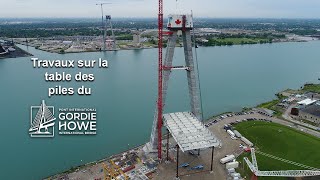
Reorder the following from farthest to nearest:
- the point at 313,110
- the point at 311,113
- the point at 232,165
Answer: the point at 313,110 < the point at 311,113 < the point at 232,165

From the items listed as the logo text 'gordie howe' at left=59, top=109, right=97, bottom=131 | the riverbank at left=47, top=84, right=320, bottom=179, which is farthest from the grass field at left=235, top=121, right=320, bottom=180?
the logo text 'gordie howe' at left=59, top=109, right=97, bottom=131

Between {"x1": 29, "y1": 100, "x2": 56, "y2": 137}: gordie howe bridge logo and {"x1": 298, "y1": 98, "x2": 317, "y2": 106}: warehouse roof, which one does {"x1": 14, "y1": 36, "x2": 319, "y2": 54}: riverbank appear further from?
{"x1": 298, "y1": 98, "x2": 317, "y2": 106}: warehouse roof

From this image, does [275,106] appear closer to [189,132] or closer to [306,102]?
[306,102]

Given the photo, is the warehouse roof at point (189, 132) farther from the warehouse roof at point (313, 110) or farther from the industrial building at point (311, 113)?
the warehouse roof at point (313, 110)

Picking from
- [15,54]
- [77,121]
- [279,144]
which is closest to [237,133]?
[279,144]

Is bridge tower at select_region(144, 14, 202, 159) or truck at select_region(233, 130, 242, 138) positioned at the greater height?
bridge tower at select_region(144, 14, 202, 159)

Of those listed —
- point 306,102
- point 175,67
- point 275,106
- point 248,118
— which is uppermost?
point 175,67

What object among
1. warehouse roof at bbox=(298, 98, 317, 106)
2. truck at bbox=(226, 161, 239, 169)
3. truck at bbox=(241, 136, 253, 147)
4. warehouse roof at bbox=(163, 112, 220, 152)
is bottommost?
truck at bbox=(226, 161, 239, 169)

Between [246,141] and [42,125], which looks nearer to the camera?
[246,141]
